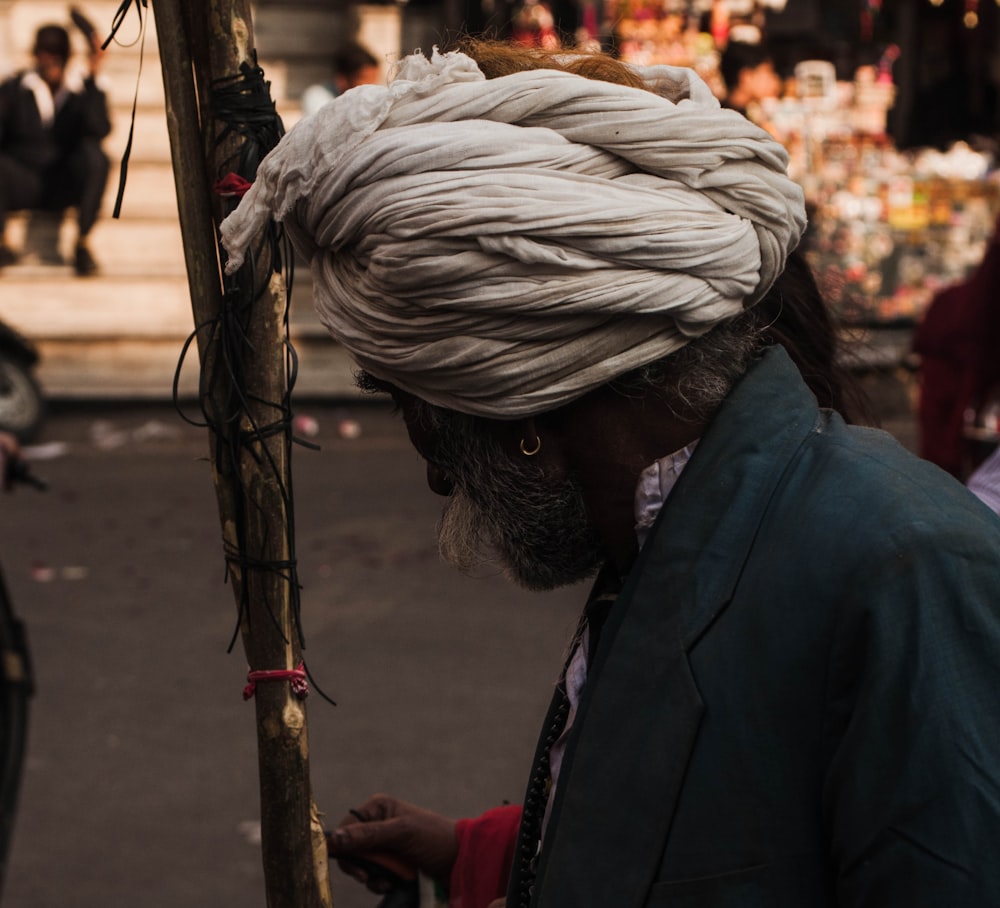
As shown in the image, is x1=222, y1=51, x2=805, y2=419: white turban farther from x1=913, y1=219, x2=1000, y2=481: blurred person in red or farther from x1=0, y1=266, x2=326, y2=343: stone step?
x1=0, y1=266, x2=326, y2=343: stone step

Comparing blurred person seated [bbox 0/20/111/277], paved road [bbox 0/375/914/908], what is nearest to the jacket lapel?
paved road [bbox 0/375/914/908]

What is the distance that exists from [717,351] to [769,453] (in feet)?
0.60

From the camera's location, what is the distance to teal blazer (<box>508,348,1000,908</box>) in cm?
121

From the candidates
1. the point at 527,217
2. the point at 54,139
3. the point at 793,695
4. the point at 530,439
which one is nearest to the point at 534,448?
the point at 530,439

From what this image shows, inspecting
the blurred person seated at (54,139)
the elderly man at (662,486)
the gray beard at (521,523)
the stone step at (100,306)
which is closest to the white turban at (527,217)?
the elderly man at (662,486)

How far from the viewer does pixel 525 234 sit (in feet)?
4.82

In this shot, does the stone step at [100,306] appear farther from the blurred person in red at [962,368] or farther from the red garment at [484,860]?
the red garment at [484,860]

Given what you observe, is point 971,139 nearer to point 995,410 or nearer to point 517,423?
point 995,410

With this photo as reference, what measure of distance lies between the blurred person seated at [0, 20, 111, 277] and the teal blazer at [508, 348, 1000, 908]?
955 centimetres

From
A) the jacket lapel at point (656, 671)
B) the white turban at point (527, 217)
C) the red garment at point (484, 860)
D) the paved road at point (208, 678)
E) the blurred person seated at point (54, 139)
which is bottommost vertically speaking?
the paved road at point (208, 678)

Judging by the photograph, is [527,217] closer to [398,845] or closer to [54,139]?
[398,845]

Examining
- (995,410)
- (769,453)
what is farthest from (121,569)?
(769,453)

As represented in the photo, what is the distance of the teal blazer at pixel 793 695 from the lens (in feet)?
3.97

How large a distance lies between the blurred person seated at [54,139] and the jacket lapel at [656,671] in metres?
9.51
